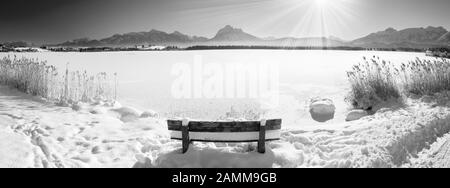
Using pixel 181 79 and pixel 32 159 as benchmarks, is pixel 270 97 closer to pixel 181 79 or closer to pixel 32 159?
pixel 181 79

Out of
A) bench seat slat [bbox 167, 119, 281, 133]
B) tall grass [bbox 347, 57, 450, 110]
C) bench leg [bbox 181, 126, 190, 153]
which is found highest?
tall grass [bbox 347, 57, 450, 110]

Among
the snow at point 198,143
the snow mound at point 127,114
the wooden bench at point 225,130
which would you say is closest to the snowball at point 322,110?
the snow at point 198,143

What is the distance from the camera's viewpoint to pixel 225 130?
6.32 meters

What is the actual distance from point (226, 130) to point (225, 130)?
0.06 ft

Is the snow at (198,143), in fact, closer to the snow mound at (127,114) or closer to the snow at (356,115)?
the snow mound at (127,114)

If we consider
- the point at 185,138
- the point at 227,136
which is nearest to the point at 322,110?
the point at 227,136

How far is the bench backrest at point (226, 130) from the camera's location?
632 cm

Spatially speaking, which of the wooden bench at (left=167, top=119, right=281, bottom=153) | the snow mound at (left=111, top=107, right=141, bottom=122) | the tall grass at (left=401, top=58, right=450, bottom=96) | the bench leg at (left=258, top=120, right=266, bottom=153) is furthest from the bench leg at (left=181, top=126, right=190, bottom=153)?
the tall grass at (left=401, top=58, right=450, bottom=96)

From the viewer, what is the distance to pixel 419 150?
720cm

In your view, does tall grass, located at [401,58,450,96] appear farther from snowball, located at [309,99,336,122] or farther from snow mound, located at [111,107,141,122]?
snow mound, located at [111,107,141,122]

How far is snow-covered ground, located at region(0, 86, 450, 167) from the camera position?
→ 6.55 metres

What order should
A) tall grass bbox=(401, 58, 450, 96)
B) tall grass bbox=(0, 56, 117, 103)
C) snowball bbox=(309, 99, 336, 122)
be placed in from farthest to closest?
tall grass bbox=(0, 56, 117, 103) < snowball bbox=(309, 99, 336, 122) < tall grass bbox=(401, 58, 450, 96)

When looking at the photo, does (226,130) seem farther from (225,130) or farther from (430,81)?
(430,81)
